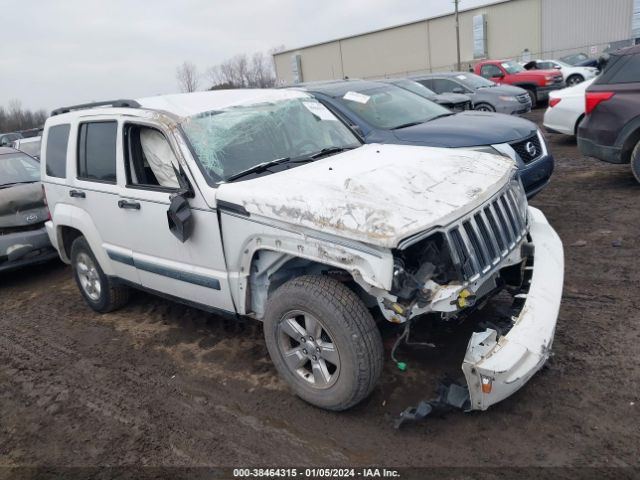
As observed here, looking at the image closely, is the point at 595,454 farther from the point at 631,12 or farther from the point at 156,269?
the point at 631,12

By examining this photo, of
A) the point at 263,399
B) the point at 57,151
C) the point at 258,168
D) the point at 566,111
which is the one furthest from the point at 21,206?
the point at 566,111

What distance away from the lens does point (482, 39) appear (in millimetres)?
39312

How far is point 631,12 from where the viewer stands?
31688 mm

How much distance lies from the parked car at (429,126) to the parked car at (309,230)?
1.65 meters

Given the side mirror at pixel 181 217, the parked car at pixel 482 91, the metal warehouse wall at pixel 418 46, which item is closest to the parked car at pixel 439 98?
the parked car at pixel 482 91

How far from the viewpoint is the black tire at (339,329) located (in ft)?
9.45

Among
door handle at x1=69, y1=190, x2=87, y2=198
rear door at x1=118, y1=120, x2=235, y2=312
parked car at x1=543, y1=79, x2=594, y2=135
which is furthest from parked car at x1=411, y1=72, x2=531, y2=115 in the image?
rear door at x1=118, y1=120, x2=235, y2=312

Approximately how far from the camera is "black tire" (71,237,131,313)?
498cm

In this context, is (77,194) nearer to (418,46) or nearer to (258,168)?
(258,168)

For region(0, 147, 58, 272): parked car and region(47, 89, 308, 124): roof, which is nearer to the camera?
region(47, 89, 308, 124): roof

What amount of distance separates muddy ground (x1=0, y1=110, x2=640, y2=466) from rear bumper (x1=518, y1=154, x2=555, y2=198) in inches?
31.8

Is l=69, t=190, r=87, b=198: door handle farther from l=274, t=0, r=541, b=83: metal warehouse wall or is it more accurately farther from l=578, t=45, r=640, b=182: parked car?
l=274, t=0, r=541, b=83: metal warehouse wall

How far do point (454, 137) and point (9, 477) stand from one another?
503cm

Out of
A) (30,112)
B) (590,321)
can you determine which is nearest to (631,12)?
(590,321)
